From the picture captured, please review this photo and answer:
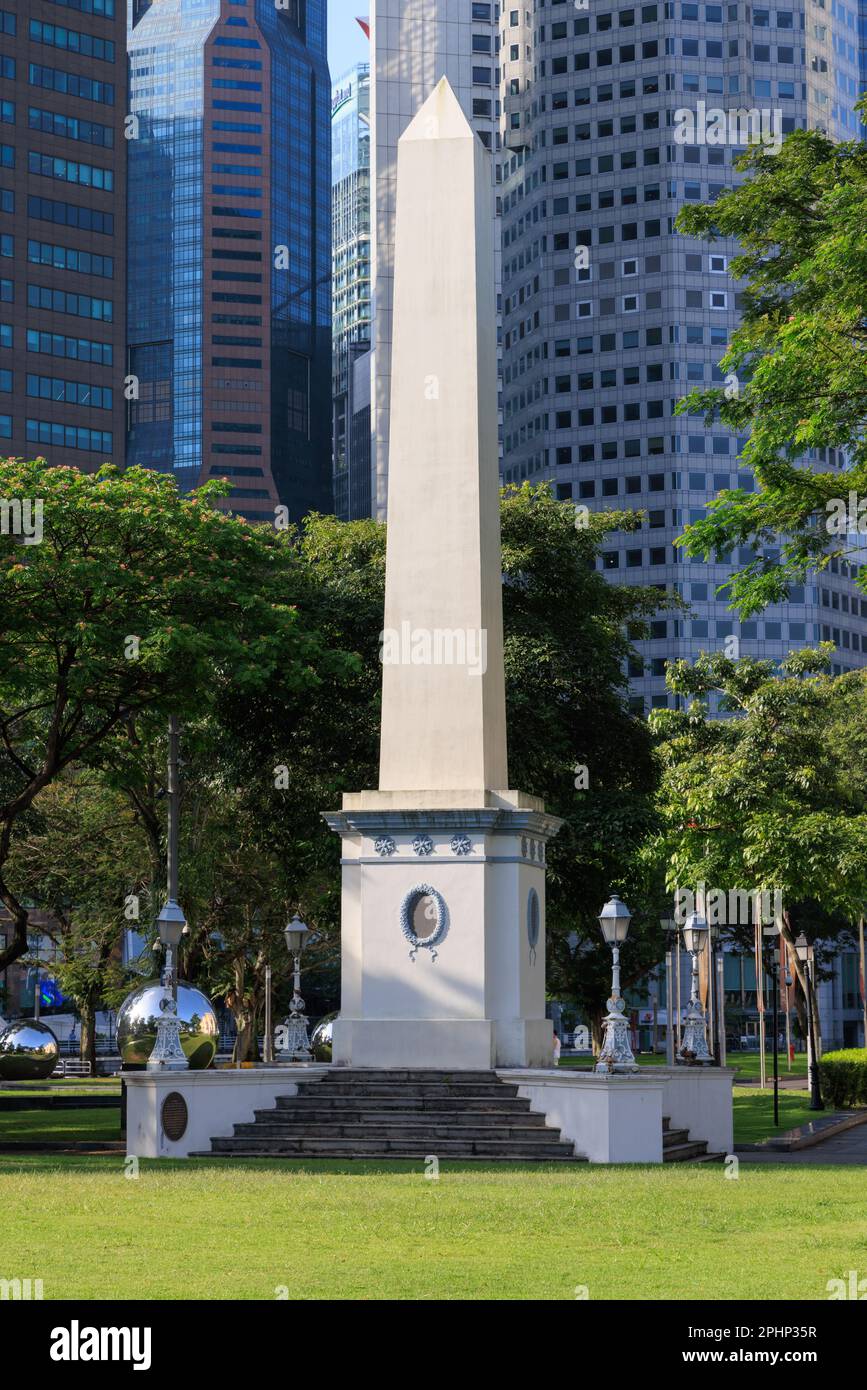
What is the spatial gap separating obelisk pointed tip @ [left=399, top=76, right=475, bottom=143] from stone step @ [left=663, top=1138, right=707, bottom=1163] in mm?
16855

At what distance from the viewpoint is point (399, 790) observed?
3100cm

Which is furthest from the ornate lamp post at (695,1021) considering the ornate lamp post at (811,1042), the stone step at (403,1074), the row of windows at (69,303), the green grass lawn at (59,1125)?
the row of windows at (69,303)

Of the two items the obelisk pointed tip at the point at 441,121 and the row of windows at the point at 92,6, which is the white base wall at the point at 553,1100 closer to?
→ the obelisk pointed tip at the point at 441,121

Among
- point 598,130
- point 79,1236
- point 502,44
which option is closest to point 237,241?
point 502,44

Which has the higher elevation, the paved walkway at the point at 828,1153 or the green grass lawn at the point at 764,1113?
the paved walkway at the point at 828,1153

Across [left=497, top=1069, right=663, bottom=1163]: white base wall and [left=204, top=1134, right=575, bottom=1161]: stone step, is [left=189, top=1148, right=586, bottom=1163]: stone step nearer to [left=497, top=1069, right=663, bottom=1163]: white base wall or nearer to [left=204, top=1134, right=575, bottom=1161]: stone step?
[left=204, top=1134, right=575, bottom=1161]: stone step

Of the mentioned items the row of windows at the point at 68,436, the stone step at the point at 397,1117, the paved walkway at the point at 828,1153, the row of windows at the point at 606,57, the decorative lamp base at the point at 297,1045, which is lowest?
the paved walkway at the point at 828,1153

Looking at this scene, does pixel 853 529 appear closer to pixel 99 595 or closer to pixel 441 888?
pixel 441 888

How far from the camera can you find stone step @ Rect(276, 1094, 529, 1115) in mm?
27830

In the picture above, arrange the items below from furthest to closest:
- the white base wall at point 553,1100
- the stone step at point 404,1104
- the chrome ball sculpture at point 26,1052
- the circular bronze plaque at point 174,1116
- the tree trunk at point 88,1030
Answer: the tree trunk at point 88,1030 → the chrome ball sculpture at point 26,1052 → the stone step at point 404,1104 → the circular bronze plaque at point 174,1116 → the white base wall at point 553,1100

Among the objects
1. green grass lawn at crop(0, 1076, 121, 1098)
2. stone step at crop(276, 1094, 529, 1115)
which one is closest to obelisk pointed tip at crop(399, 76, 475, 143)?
stone step at crop(276, 1094, 529, 1115)

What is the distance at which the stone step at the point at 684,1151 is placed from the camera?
27578 millimetres

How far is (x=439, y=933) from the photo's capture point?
1196 inches

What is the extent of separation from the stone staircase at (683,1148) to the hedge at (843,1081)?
744 inches
